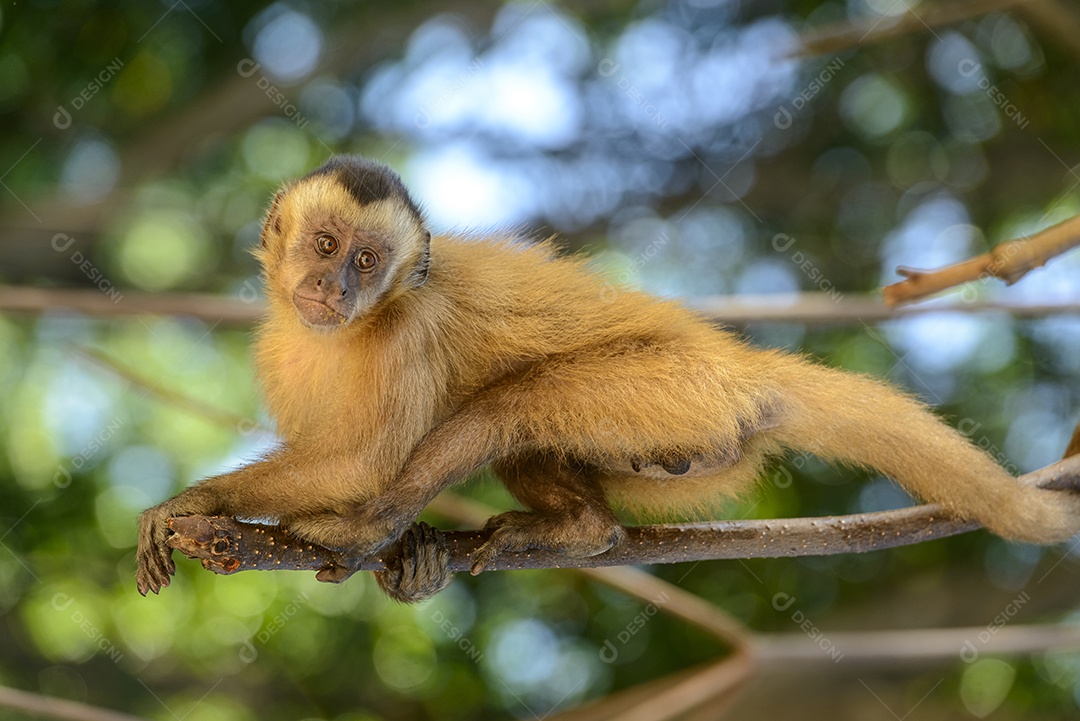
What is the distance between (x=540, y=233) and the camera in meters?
7.23

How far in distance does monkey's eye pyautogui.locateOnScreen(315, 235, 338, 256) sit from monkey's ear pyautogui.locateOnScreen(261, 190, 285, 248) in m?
0.27

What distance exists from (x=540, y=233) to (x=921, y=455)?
169 inches

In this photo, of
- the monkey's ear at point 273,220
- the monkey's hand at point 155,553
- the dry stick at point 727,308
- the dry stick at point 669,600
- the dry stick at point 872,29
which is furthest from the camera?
the dry stick at point 669,600

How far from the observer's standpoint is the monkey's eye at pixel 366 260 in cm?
341

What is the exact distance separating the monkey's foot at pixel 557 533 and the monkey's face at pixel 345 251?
0.87m

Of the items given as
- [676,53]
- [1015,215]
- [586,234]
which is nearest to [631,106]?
[676,53]

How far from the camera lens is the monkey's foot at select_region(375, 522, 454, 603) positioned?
327 centimetres

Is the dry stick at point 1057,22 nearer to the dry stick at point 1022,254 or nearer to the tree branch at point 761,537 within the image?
the dry stick at point 1022,254

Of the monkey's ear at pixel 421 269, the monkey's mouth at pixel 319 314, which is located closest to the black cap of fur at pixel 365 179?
the monkey's ear at pixel 421 269

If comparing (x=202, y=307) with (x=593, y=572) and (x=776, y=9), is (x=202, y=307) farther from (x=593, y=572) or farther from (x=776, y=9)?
(x=776, y=9)

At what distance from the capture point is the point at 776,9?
7922 millimetres

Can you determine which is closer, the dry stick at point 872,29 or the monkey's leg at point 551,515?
the monkey's leg at point 551,515

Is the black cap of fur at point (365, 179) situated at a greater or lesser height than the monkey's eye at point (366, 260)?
greater

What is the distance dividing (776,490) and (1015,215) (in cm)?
289
